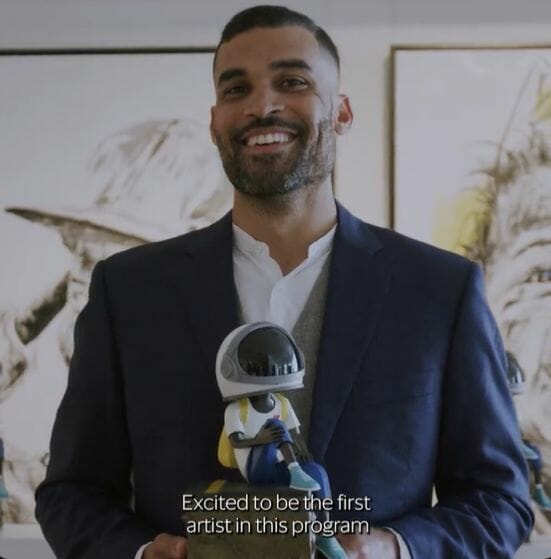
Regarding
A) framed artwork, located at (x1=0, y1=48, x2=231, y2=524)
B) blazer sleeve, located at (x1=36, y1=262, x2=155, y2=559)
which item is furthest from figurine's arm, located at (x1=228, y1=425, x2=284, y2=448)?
framed artwork, located at (x1=0, y1=48, x2=231, y2=524)

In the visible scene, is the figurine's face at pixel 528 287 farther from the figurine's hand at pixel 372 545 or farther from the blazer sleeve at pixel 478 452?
the figurine's hand at pixel 372 545

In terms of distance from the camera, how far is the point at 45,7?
1811mm

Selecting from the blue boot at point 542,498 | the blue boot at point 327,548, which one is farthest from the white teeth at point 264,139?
the blue boot at point 542,498

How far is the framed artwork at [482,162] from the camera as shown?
176cm

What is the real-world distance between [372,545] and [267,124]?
1.69ft

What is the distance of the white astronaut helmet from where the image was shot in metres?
0.80

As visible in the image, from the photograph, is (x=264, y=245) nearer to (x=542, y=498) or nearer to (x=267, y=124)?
(x=267, y=124)

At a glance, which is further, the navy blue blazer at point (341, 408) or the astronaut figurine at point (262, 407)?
the navy blue blazer at point (341, 408)

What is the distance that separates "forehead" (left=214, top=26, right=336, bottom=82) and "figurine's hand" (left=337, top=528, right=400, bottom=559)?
1.92ft

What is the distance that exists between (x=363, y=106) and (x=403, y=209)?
9.2 inches

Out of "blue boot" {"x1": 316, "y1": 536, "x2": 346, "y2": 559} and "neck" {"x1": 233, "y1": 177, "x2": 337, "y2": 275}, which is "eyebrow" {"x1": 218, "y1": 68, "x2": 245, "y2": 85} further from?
"blue boot" {"x1": 316, "y1": 536, "x2": 346, "y2": 559}

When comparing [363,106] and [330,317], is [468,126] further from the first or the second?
[330,317]

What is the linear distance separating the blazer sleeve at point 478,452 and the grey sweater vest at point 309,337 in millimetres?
163

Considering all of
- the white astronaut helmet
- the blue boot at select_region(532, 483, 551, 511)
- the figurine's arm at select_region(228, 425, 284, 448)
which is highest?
the white astronaut helmet
